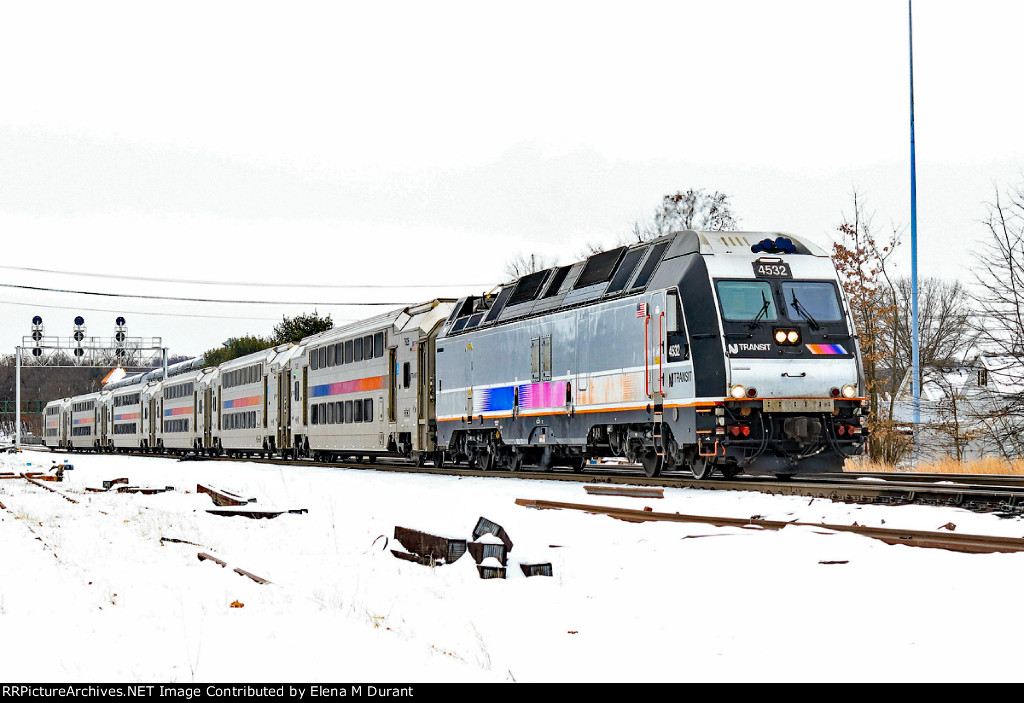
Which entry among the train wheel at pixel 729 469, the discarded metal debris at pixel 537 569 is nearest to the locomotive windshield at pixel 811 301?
the train wheel at pixel 729 469

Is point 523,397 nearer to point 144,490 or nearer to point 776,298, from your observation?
point 776,298

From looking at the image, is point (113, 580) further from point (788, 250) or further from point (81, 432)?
point (81, 432)

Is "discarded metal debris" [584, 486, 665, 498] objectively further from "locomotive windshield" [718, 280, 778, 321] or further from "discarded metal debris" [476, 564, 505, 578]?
"discarded metal debris" [476, 564, 505, 578]

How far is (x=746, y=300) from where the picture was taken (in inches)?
632

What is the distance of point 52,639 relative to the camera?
6.05m

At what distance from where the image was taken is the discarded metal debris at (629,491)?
14.2m

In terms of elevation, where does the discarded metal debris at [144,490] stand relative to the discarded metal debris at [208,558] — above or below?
below

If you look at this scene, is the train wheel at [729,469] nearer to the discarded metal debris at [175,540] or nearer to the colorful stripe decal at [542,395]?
the colorful stripe decal at [542,395]

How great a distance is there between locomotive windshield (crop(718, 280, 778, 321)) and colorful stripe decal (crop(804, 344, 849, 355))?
2.37ft

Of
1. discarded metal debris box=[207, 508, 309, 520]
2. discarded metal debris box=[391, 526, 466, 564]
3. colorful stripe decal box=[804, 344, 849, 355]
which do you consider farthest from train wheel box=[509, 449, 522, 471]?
discarded metal debris box=[391, 526, 466, 564]

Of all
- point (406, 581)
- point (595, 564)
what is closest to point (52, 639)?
point (406, 581)

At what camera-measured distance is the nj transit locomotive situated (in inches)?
618

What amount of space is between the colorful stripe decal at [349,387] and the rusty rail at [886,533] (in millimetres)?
17477
